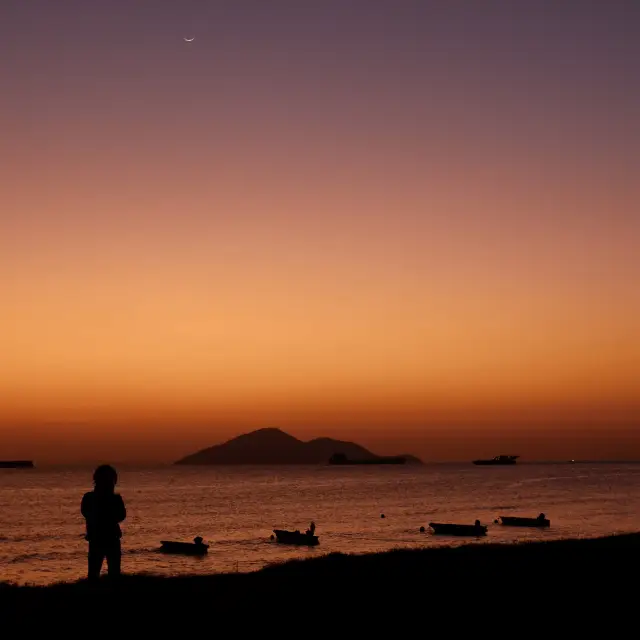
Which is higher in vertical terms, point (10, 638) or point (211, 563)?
point (10, 638)

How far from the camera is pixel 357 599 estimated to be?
19984 mm

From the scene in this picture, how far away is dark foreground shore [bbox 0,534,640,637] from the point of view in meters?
17.4

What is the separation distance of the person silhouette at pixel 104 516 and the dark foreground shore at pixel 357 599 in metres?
1.18

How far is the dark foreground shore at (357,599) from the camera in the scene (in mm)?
17422

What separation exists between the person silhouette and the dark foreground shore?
1177 millimetres

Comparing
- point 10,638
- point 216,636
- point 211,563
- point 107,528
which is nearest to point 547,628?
point 216,636

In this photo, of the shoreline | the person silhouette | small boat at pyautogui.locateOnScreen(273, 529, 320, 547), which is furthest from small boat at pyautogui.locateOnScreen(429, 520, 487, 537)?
the person silhouette

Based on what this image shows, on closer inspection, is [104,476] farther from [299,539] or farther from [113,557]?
[299,539]

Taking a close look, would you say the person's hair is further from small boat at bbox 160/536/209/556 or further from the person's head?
small boat at bbox 160/536/209/556

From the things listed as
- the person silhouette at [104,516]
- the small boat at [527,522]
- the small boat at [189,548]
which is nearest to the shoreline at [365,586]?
the person silhouette at [104,516]

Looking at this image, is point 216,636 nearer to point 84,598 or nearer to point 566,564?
point 84,598

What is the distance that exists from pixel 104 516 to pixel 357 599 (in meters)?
6.70

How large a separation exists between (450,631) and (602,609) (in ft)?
14.8

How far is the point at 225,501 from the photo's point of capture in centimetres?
15500
